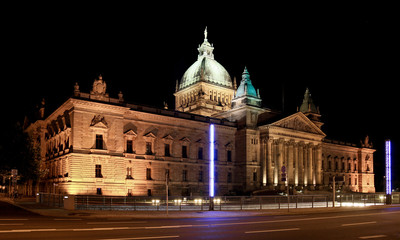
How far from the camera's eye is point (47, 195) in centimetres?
4328

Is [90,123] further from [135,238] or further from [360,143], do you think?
[360,143]

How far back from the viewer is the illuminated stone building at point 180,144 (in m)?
55.9

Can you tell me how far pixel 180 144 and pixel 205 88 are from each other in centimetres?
3071

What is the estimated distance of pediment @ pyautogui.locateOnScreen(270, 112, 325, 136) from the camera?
8031 centimetres

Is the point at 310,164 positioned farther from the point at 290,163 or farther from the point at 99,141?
the point at 99,141

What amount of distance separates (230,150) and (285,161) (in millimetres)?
12423

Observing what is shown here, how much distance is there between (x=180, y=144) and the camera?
227 ft

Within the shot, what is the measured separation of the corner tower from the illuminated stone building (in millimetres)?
268

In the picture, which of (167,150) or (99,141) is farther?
(167,150)

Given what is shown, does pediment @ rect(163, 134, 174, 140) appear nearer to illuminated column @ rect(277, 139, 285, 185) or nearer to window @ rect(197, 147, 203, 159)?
window @ rect(197, 147, 203, 159)

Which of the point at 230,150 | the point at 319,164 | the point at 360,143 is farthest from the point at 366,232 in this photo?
the point at 360,143

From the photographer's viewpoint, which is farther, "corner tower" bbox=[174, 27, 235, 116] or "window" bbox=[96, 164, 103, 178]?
"corner tower" bbox=[174, 27, 235, 116]

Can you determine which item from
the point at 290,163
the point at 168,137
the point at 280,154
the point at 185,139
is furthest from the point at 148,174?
the point at 290,163

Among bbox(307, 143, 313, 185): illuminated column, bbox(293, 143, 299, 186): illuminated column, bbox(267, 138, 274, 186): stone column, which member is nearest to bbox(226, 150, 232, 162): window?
bbox(267, 138, 274, 186): stone column
